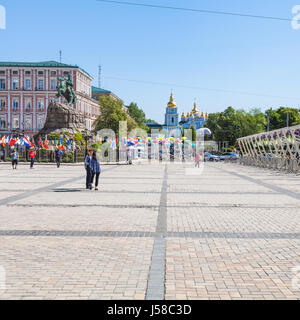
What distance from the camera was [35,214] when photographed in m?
8.98

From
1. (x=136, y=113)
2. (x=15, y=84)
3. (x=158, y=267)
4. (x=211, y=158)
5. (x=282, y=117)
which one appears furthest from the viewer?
(x=136, y=113)

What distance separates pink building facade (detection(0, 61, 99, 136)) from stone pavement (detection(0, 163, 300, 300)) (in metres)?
70.5

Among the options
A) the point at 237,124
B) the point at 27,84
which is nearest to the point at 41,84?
the point at 27,84

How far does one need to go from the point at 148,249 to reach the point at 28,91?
7769cm

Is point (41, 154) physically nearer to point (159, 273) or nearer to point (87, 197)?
point (87, 197)

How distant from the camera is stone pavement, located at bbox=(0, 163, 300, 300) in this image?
4297 mm

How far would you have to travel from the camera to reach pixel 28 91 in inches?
3063

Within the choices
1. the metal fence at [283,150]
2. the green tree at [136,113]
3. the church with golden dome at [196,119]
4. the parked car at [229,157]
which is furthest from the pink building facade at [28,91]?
the church with golden dome at [196,119]

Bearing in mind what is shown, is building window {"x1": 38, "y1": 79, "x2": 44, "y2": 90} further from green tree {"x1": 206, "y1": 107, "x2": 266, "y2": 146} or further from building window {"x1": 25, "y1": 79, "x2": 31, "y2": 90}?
green tree {"x1": 206, "y1": 107, "x2": 266, "y2": 146}

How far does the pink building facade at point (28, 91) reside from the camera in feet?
254

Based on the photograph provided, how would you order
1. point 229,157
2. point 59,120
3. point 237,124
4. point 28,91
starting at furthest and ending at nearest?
1. point 237,124
2. point 28,91
3. point 229,157
4. point 59,120

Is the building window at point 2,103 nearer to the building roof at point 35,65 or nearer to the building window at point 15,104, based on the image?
the building window at point 15,104

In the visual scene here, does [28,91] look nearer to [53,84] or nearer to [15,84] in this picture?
[15,84]
